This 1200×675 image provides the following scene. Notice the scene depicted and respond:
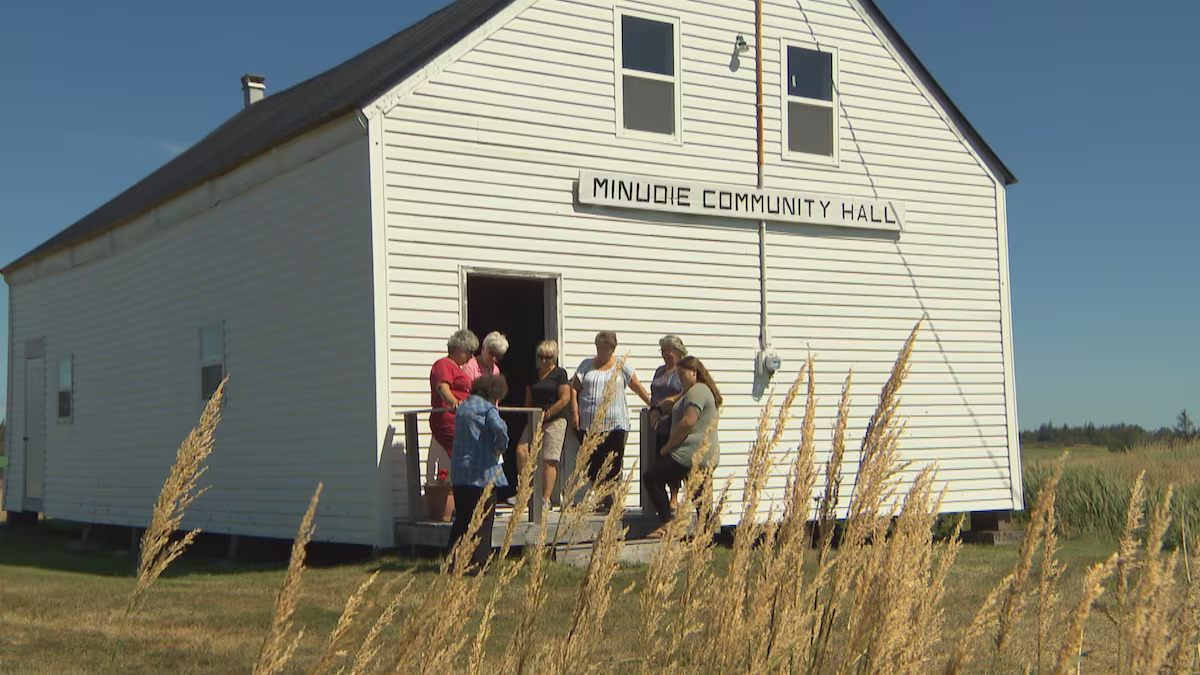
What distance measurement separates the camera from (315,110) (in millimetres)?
13570

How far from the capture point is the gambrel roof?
40.6 feet

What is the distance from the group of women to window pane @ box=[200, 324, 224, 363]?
4.40 m

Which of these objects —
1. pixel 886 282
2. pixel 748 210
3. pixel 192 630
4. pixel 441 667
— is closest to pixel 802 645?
pixel 441 667

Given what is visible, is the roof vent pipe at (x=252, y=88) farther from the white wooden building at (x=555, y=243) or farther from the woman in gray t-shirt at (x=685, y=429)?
the woman in gray t-shirt at (x=685, y=429)

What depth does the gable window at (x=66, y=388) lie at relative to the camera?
1930cm

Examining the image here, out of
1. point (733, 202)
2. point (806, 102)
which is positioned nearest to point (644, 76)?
point (733, 202)

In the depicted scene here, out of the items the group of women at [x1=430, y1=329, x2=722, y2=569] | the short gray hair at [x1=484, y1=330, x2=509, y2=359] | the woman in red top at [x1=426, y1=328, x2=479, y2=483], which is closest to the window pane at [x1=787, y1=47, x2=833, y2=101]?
the group of women at [x1=430, y1=329, x2=722, y2=569]

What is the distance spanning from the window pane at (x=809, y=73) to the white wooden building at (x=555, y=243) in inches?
1.2

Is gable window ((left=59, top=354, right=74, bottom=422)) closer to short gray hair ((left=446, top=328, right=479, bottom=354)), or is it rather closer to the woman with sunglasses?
short gray hair ((left=446, top=328, right=479, bottom=354))

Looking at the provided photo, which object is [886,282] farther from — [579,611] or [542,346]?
[579,611]

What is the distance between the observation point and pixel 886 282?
15188mm

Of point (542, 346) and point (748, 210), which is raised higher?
point (748, 210)

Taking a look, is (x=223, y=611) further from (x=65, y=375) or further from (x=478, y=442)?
(x=65, y=375)

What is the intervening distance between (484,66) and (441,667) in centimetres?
1080
